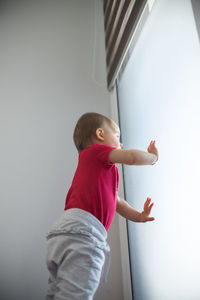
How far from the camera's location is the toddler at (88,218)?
2.07ft

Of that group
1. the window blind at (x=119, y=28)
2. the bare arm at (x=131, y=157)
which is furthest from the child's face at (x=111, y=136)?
the window blind at (x=119, y=28)

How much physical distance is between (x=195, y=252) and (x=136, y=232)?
1.52 feet

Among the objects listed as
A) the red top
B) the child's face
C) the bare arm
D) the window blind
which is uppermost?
the window blind

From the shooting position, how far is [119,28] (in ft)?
4.09

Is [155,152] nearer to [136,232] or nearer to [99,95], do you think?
[136,232]

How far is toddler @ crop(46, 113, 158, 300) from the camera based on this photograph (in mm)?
631

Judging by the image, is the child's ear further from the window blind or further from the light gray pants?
the window blind

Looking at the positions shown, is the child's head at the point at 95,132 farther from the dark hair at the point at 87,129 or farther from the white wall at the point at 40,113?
the white wall at the point at 40,113

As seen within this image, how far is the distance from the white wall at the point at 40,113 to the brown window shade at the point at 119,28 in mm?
155

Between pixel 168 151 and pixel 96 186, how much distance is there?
271mm

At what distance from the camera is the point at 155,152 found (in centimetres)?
74

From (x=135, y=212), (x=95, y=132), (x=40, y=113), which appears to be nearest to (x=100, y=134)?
(x=95, y=132)

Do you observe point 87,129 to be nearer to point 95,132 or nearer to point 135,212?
point 95,132

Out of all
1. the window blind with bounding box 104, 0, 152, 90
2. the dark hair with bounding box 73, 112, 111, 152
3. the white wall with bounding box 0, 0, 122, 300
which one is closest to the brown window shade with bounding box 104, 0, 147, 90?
the window blind with bounding box 104, 0, 152, 90
